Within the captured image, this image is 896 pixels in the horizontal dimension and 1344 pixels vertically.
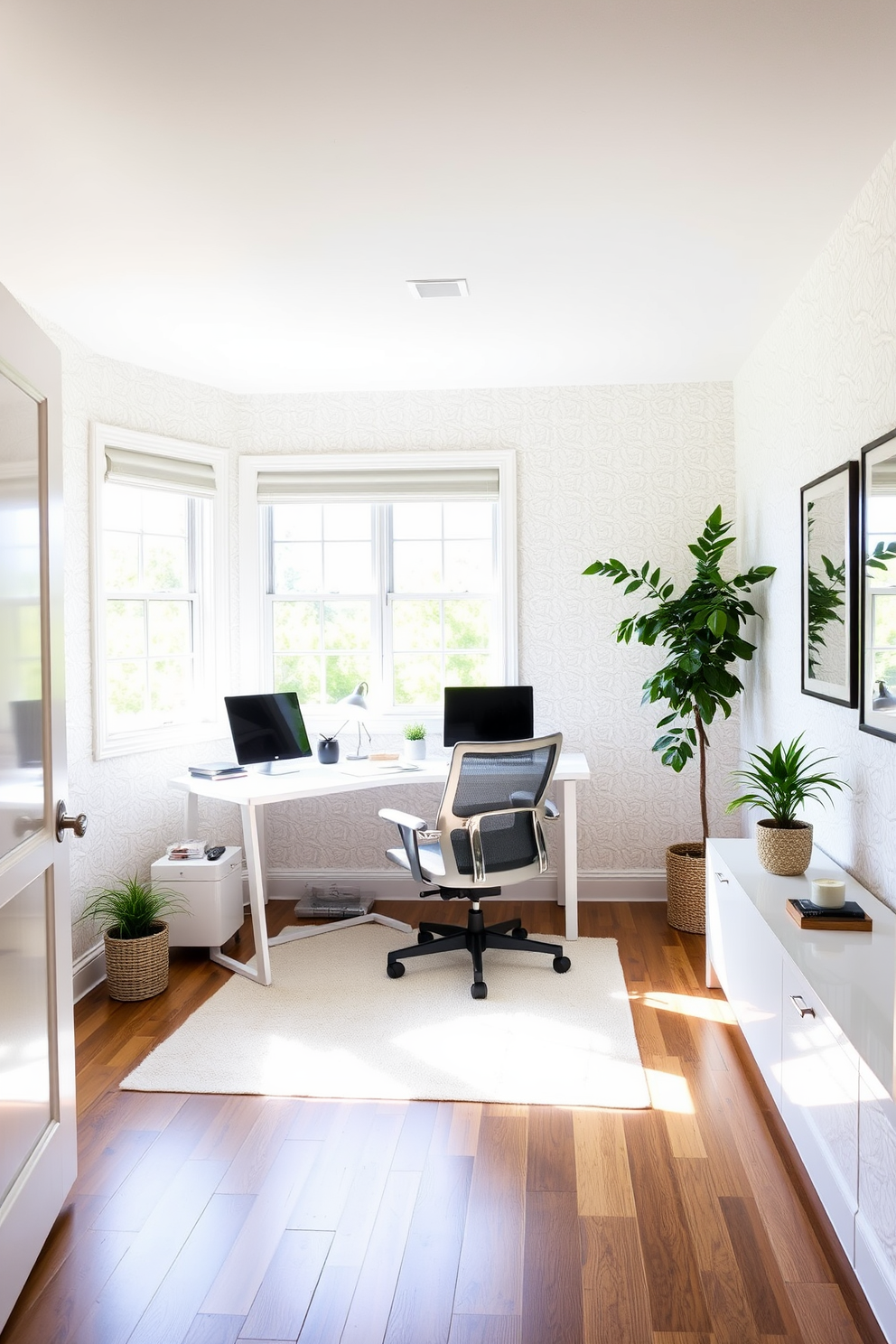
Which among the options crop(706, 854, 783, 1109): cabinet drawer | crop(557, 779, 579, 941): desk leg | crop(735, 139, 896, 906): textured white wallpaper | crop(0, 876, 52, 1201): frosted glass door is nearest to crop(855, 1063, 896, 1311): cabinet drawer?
crop(706, 854, 783, 1109): cabinet drawer

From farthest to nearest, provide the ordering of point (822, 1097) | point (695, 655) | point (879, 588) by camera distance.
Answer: point (695, 655)
point (879, 588)
point (822, 1097)

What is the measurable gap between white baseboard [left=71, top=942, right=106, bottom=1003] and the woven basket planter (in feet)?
8.31

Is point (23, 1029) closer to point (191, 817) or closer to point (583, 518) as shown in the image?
point (191, 817)

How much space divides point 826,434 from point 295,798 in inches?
90.4

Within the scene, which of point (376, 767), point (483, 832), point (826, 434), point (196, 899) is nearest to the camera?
point (826, 434)

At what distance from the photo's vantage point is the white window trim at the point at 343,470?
15.8 feet

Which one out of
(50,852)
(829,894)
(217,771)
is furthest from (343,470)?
(829,894)

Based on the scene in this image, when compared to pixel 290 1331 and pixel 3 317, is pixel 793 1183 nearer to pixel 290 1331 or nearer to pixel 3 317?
pixel 290 1331

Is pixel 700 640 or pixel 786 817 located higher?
pixel 700 640

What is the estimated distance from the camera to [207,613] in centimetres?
477

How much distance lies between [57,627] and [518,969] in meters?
2.38

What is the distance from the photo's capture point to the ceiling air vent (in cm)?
331

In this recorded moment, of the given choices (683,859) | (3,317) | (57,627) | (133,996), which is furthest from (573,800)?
(3,317)

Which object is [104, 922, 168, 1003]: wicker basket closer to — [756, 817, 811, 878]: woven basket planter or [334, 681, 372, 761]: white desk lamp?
[334, 681, 372, 761]: white desk lamp
